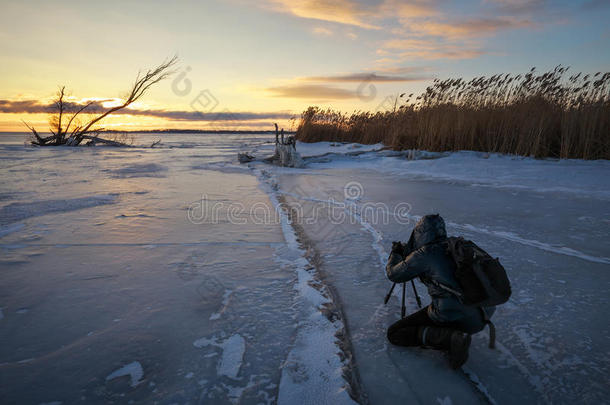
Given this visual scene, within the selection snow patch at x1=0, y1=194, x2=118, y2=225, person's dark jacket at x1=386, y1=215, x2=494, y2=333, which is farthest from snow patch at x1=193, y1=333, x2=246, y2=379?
snow patch at x1=0, y1=194, x2=118, y2=225

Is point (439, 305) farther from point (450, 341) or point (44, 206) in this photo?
point (44, 206)

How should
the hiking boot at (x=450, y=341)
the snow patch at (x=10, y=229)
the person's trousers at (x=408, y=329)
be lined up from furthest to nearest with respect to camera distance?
the snow patch at (x=10, y=229), the person's trousers at (x=408, y=329), the hiking boot at (x=450, y=341)

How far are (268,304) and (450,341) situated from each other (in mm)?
1227

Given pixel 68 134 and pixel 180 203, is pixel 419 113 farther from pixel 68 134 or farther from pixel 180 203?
pixel 68 134

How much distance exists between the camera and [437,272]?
1.89 m

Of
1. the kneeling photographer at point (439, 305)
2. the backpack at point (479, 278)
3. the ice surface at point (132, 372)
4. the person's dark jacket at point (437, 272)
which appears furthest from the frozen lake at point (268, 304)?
the backpack at point (479, 278)

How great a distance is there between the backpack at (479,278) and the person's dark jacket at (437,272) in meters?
0.11

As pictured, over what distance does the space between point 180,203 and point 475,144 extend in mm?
9349

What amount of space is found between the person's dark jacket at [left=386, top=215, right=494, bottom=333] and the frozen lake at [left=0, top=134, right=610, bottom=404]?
0.84ft

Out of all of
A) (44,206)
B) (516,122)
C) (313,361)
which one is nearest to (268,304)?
(313,361)

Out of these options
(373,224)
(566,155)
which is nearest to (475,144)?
(566,155)

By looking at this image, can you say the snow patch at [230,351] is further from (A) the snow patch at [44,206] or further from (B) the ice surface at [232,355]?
(A) the snow patch at [44,206]

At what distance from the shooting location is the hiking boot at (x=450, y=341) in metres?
1.77

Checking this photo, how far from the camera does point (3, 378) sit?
1.71 metres
